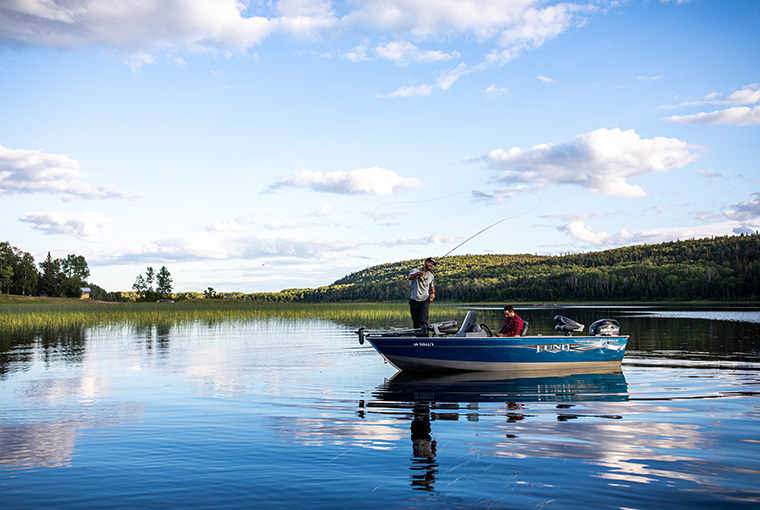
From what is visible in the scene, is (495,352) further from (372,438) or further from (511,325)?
(372,438)

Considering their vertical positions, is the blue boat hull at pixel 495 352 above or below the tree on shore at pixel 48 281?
below

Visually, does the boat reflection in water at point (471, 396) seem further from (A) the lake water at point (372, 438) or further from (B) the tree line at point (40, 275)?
(B) the tree line at point (40, 275)

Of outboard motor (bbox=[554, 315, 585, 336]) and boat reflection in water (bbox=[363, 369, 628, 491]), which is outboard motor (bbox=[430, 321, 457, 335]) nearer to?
boat reflection in water (bbox=[363, 369, 628, 491])

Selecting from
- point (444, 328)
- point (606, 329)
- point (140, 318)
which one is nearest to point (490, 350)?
point (444, 328)

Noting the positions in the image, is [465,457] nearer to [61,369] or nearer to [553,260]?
[61,369]

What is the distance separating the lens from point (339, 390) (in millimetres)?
12492

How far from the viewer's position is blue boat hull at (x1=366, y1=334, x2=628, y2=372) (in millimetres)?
14281

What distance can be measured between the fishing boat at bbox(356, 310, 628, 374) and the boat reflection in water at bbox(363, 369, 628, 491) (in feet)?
0.82

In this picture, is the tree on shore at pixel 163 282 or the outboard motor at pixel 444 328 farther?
the tree on shore at pixel 163 282

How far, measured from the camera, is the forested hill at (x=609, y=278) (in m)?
108

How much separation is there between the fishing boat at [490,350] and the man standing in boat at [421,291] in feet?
1.69

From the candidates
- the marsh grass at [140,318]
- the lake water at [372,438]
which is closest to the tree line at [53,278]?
the marsh grass at [140,318]

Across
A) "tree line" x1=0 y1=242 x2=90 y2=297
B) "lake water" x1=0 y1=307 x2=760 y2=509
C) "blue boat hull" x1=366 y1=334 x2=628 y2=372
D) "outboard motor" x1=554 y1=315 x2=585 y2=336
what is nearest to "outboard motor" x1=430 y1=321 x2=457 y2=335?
"blue boat hull" x1=366 y1=334 x2=628 y2=372

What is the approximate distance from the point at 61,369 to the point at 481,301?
384 ft
